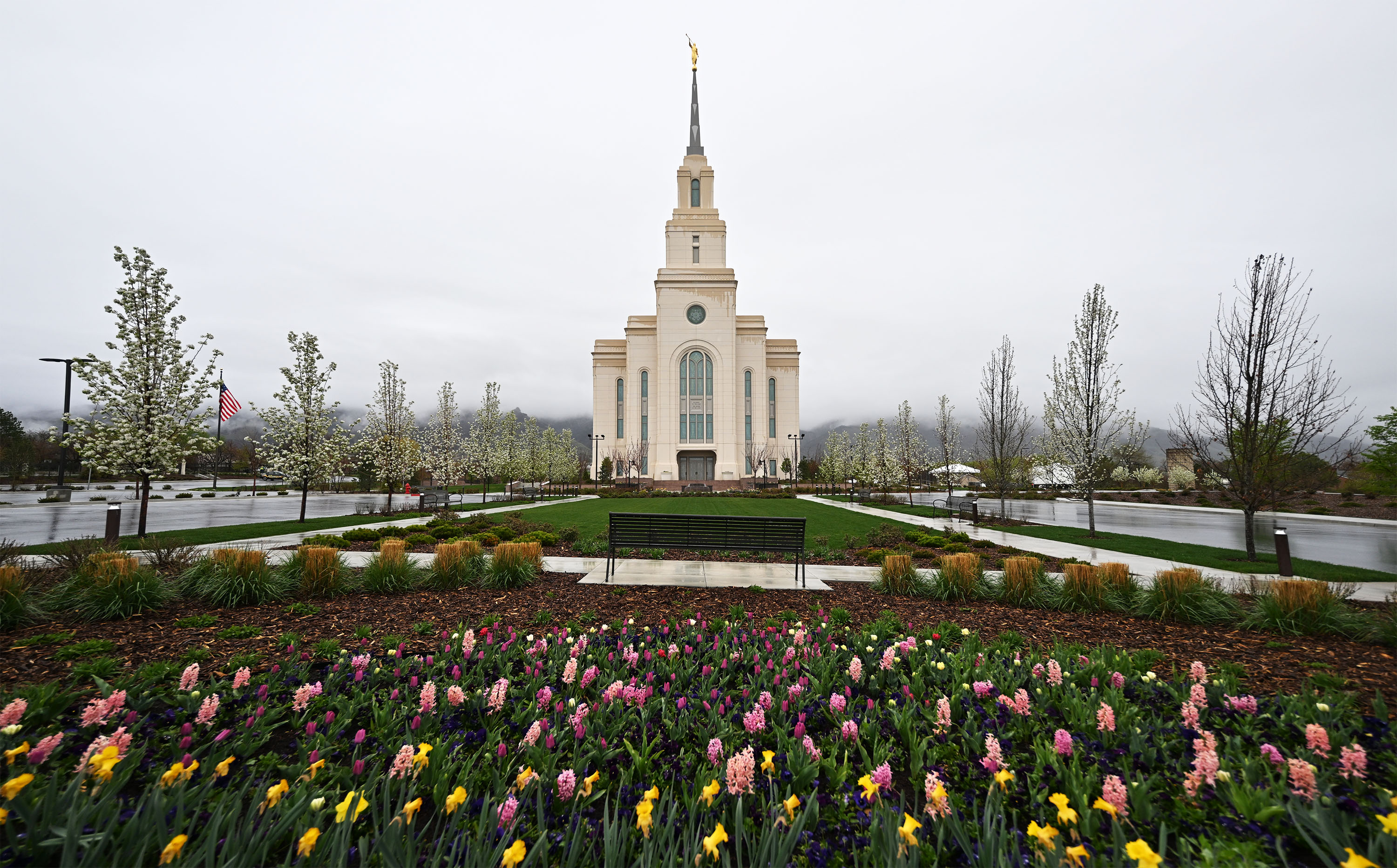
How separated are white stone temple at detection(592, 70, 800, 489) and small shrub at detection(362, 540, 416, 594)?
156 ft

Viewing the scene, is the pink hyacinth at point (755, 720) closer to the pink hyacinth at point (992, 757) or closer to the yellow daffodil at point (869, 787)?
the yellow daffodil at point (869, 787)

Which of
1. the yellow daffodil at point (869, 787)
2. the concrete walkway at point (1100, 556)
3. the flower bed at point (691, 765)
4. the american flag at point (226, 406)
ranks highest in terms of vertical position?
the american flag at point (226, 406)

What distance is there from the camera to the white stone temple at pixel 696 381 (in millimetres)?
57875

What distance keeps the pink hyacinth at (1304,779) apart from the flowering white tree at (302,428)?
71.3ft

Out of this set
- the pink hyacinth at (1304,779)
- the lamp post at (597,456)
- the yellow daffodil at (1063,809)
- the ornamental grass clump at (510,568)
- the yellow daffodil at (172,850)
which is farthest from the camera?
the lamp post at (597,456)

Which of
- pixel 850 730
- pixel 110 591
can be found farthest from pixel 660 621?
pixel 110 591

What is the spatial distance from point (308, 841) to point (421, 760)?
1.90 feet

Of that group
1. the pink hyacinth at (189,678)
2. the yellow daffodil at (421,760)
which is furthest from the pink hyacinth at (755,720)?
the pink hyacinth at (189,678)

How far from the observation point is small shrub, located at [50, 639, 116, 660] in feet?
13.7

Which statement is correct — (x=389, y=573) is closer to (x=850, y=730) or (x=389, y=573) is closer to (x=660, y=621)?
(x=660, y=621)

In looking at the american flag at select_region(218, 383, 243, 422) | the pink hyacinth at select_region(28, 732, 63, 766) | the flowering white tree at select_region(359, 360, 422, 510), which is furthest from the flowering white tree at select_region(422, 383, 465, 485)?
the pink hyacinth at select_region(28, 732, 63, 766)

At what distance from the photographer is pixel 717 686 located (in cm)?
379

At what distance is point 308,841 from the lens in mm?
1803

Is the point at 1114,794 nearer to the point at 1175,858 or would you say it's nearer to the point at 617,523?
the point at 1175,858
